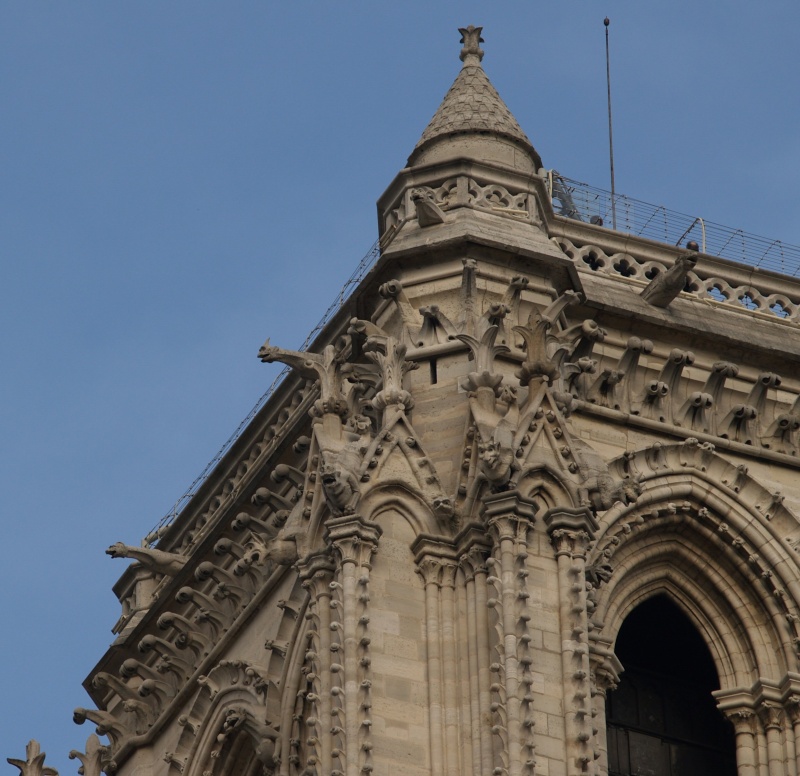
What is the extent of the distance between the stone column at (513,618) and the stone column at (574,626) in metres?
0.33

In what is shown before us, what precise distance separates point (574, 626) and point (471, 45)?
28.5 feet

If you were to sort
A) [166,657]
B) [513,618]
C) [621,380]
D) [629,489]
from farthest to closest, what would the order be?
1. [166,657]
2. [621,380]
3. [629,489]
4. [513,618]

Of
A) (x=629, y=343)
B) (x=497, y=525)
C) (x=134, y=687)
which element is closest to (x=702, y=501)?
(x=629, y=343)

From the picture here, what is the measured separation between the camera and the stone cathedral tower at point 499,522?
37062 mm

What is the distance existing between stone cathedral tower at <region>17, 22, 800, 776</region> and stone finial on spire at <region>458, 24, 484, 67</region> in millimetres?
28

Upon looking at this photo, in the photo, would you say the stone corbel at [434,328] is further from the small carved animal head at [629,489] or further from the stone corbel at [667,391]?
the stone corbel at [667,391]

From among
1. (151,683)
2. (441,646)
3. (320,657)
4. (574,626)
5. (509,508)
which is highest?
(151,683)

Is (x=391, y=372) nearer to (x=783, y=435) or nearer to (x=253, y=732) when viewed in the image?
(x=783, y=435)

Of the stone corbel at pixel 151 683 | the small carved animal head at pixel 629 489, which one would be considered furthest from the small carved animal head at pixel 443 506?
the stone corbel at pixel 151 683

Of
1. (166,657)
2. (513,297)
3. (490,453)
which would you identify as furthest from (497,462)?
(166,657)

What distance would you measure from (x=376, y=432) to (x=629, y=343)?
3.61 meters

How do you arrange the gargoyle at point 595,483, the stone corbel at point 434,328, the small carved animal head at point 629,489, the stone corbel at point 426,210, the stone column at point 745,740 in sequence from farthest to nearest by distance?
the stone corbel at point 426,210, the stone column at point 745,740, the stone corbel at point 434,328, the small carved animal head at point 629,489, the gargoyle at point 595,483

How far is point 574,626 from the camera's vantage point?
37.4 m

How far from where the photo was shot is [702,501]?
136 ft
